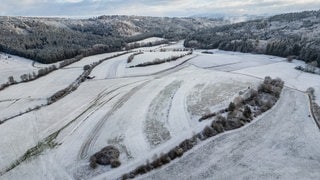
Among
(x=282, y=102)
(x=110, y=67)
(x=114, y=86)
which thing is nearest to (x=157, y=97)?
(x=114, y=86)

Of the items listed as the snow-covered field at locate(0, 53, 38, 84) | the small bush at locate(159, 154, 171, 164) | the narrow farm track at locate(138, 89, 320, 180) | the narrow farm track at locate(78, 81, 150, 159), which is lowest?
the narrow farm track at locate(138, 89, 320, 180)

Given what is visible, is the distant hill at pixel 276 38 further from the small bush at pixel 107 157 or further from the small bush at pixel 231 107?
the small bush at pixel 107 157

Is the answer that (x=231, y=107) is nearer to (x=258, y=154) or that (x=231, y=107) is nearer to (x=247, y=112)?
(x=247, y=112)

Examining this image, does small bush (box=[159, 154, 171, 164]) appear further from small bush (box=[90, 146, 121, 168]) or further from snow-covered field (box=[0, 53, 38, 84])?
snow-covered field (box=[0, 53, 38, 84])

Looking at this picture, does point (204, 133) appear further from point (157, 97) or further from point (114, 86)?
point (114, 86)

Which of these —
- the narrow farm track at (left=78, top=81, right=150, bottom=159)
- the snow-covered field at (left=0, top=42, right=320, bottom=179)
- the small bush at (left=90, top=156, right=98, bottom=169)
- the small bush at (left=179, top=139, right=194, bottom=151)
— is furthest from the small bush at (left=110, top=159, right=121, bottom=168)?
the small bush at (left=179, top=139, right=194, bottom=151)

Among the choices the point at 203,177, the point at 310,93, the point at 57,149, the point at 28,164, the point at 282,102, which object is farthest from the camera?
the point at 310,93

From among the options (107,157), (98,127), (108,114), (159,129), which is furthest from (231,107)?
(107,157)
